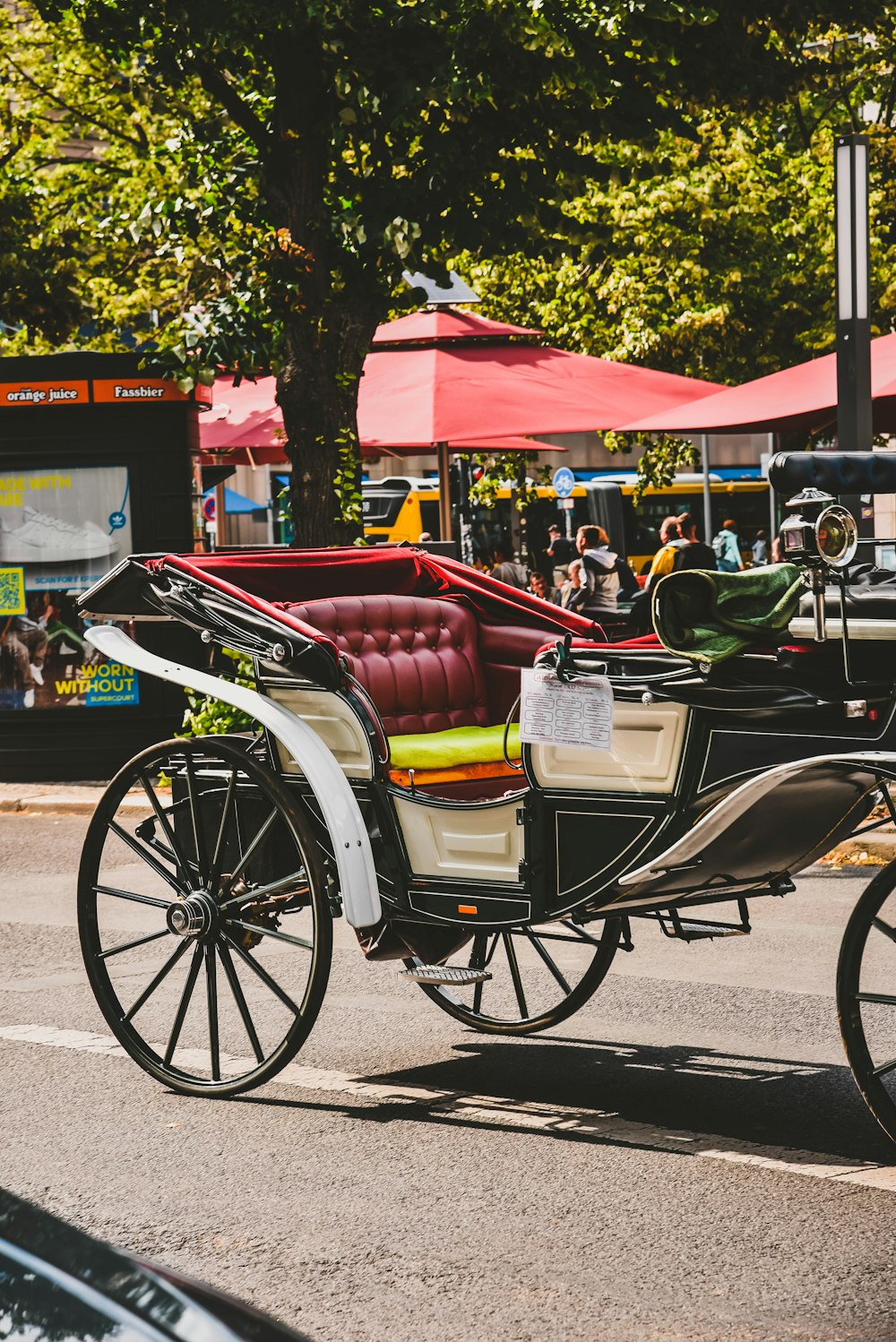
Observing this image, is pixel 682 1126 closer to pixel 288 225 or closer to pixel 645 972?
pixel 645 972

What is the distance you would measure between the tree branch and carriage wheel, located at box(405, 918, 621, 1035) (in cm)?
663

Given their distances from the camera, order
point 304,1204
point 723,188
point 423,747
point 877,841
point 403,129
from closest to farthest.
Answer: point 304,1204, point 423,747, point 877,841, point 403,129, point 723,188

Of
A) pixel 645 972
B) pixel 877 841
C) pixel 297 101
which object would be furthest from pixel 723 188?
pixel 645 972

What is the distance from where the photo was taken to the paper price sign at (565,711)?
4.70 metres

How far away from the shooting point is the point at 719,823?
14.9ft

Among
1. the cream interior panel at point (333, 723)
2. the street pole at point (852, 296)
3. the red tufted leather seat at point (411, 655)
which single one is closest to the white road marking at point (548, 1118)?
the cream interior panel at point (333, 723)

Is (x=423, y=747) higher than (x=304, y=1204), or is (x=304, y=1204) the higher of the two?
(x=423, y=747)

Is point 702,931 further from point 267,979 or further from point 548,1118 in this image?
point 267,979

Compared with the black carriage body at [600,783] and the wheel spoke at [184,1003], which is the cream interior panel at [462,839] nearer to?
the black carriage body at [600,783]

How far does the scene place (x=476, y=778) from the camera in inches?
220

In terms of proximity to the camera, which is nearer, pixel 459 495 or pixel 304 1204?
pixel 304 1204

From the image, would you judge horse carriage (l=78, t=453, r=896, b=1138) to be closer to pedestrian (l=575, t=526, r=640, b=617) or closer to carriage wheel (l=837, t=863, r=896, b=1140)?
carriage wheel (l=837, t=863, r=896, b=1140)

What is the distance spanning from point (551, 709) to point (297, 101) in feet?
25.7

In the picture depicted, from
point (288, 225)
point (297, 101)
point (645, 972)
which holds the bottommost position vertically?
point (645, 972)
